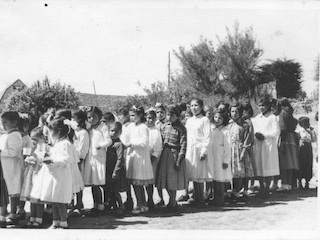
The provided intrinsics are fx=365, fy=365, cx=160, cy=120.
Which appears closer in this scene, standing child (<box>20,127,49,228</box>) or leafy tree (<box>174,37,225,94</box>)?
standing child (<box>20,127,49,228</box>)

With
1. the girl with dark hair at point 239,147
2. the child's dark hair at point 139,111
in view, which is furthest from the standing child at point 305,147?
the child's dark hair at point 139,111

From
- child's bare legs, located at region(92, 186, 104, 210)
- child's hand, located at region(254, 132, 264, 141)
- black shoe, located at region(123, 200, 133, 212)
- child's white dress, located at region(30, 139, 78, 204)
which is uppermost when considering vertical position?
child's hand, located at region(254, 132, 264, 141)

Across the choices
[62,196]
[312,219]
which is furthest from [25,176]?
[312,219]

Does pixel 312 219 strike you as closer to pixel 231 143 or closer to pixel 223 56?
pixel 231 143

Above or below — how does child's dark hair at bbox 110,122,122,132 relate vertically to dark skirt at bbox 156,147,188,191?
above

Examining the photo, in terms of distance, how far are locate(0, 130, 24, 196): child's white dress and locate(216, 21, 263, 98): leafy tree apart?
9232 mm

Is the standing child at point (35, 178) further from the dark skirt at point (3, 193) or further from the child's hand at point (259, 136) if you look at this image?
the child's hand at point (259, 136)

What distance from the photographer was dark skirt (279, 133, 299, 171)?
6.20 meters

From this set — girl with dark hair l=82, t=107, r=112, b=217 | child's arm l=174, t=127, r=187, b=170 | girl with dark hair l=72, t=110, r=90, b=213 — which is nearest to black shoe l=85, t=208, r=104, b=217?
girl with dark hair l=82, t=107, r=112, b=217

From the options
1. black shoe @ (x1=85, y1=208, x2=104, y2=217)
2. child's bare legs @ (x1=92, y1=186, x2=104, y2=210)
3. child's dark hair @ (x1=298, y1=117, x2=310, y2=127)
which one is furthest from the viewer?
child's dark hair @ (x1=298, y1=117, x2=310, y2=127)

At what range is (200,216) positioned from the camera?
466 centimetres

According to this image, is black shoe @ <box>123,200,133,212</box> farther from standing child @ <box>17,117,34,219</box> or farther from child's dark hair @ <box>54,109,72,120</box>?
child's dark hair @ <box>54,109,72,120</box>

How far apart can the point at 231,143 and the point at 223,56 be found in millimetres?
→ 8715

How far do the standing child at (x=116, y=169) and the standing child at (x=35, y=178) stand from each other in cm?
94
